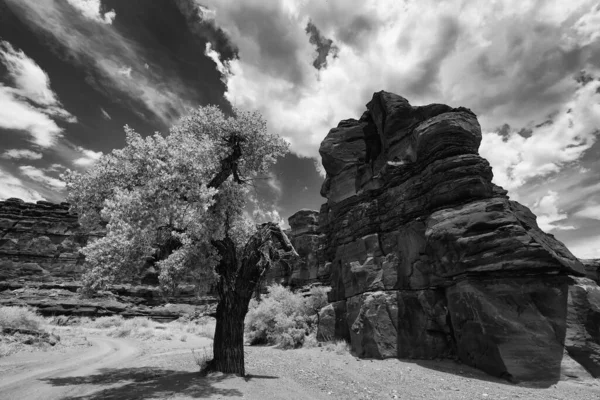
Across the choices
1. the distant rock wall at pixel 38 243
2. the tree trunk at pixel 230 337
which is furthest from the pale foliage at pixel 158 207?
the distant rock wall at pixel 38 243

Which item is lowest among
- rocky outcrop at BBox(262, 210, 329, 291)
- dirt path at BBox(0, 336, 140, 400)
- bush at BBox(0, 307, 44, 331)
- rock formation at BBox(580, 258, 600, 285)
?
dirt path at BBox(0, 336, 140, 400)

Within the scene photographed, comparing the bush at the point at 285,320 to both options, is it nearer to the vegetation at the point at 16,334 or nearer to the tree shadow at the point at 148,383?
the tree shadow at the point at 148,383

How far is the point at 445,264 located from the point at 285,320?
1464 cm

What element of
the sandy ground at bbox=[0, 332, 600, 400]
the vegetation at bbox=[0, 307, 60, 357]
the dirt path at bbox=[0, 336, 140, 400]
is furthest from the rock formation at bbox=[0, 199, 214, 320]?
the sandy ground at bbox=[0, 332, 600, 400]

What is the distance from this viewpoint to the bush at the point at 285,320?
25.6m

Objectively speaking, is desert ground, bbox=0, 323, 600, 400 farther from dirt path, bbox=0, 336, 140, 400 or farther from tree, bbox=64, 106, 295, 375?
tree, bbox=64, 106, 295, 375

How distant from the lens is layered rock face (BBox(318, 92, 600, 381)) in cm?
1455

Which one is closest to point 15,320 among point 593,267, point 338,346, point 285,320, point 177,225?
point 177,225

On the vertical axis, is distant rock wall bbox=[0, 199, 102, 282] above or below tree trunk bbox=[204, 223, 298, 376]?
above

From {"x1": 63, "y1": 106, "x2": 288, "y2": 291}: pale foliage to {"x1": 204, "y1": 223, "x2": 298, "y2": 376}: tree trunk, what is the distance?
2.25 ft

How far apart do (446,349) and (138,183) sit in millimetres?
18800

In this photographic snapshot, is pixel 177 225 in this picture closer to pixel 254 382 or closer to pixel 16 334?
pixel 254 382

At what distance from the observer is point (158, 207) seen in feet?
32.6

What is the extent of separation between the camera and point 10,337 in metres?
15.9
